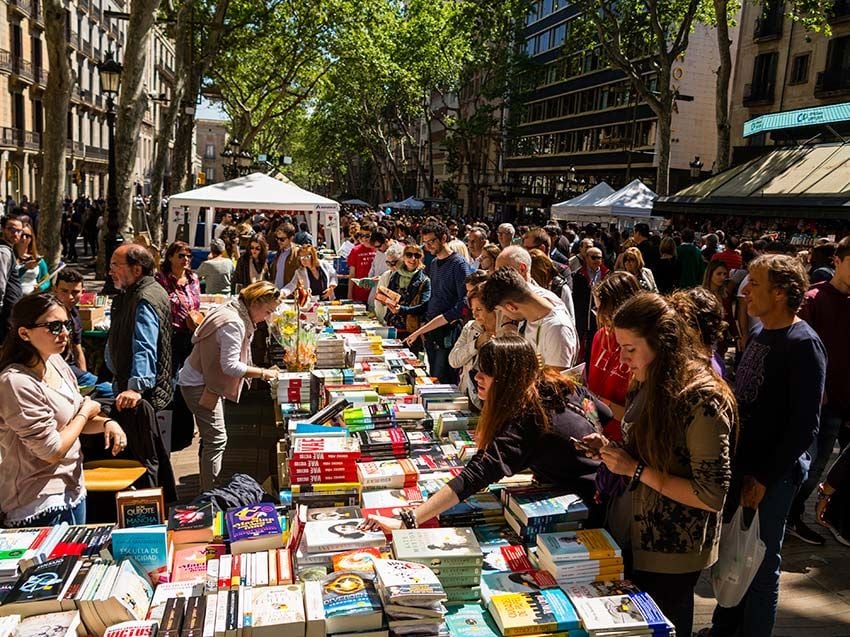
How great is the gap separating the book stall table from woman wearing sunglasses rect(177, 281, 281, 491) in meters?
1.25

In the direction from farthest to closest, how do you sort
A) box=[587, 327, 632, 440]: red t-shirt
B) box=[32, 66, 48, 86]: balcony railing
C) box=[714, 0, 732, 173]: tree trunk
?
box=[32, 66, 48, 86]: balcony railing
box=[714, 0, 732, 173]: tree trunk
box=[587, 327, 632, 440]: red t-shirt

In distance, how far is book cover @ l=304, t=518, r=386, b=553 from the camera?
8.72 ft

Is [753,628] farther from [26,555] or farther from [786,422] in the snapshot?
[26,555]

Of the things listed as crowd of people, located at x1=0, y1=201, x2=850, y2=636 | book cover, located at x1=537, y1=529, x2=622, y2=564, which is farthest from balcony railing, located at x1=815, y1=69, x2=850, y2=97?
book cover, located at x1=537, y1=529, x2=622, y2=564

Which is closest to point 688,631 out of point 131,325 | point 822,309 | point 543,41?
point 822,309

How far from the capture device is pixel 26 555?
2.59m

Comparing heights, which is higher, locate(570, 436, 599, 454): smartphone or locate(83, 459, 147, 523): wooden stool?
locate(570, 436, 599, 454): smartphone

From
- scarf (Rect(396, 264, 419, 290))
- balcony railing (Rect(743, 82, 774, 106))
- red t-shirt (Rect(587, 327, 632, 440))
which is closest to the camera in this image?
red t-shirt (Rect(587, 327, 632, 440))

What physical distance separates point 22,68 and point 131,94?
30389 mm

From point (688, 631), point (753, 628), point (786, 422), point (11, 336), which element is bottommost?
point (753, 628)

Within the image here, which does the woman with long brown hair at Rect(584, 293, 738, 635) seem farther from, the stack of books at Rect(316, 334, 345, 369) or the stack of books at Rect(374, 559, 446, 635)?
the stack of books at Rect(316, 334, 345, 369)

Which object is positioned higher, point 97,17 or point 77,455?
point 97,17

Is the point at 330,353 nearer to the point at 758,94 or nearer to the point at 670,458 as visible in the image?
the point at 670,458

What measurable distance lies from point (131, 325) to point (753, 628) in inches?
159
